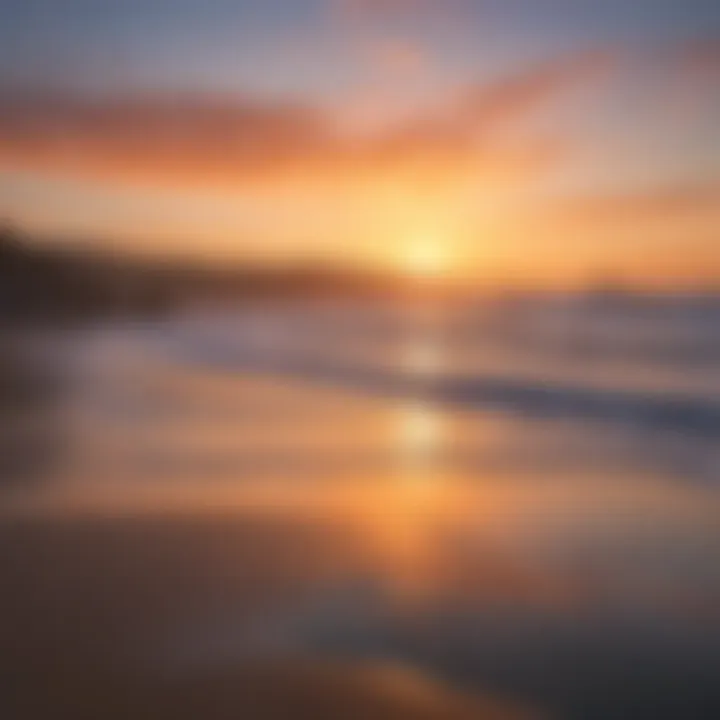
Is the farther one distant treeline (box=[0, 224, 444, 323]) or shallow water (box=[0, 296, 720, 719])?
distant treeline (box=[0, 224, 444, 323])

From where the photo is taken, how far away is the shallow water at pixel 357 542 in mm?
1021

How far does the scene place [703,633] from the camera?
1.12m

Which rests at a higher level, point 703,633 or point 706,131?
point 706,131

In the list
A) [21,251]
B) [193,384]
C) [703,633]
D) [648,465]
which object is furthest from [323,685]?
[21,251]

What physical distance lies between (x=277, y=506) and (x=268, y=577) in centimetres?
26

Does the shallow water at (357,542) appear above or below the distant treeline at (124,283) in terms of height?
below

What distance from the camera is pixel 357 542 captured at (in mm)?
1359

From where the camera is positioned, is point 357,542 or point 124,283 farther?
point 124,283

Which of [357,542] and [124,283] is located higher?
[124,283]

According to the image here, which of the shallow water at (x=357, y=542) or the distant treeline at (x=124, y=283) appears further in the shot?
the distant treeline at (x=124, y=283)

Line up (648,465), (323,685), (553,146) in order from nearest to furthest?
(323,685)
(648,465)
(553,146)

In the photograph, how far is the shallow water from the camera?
40.2 inches

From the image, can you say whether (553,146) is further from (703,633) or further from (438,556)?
(703,633)

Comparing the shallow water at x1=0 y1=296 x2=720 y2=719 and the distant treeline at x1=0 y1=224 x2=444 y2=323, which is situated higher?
the distant treeline at x1=0 y1=224 x2=444 y2=323
